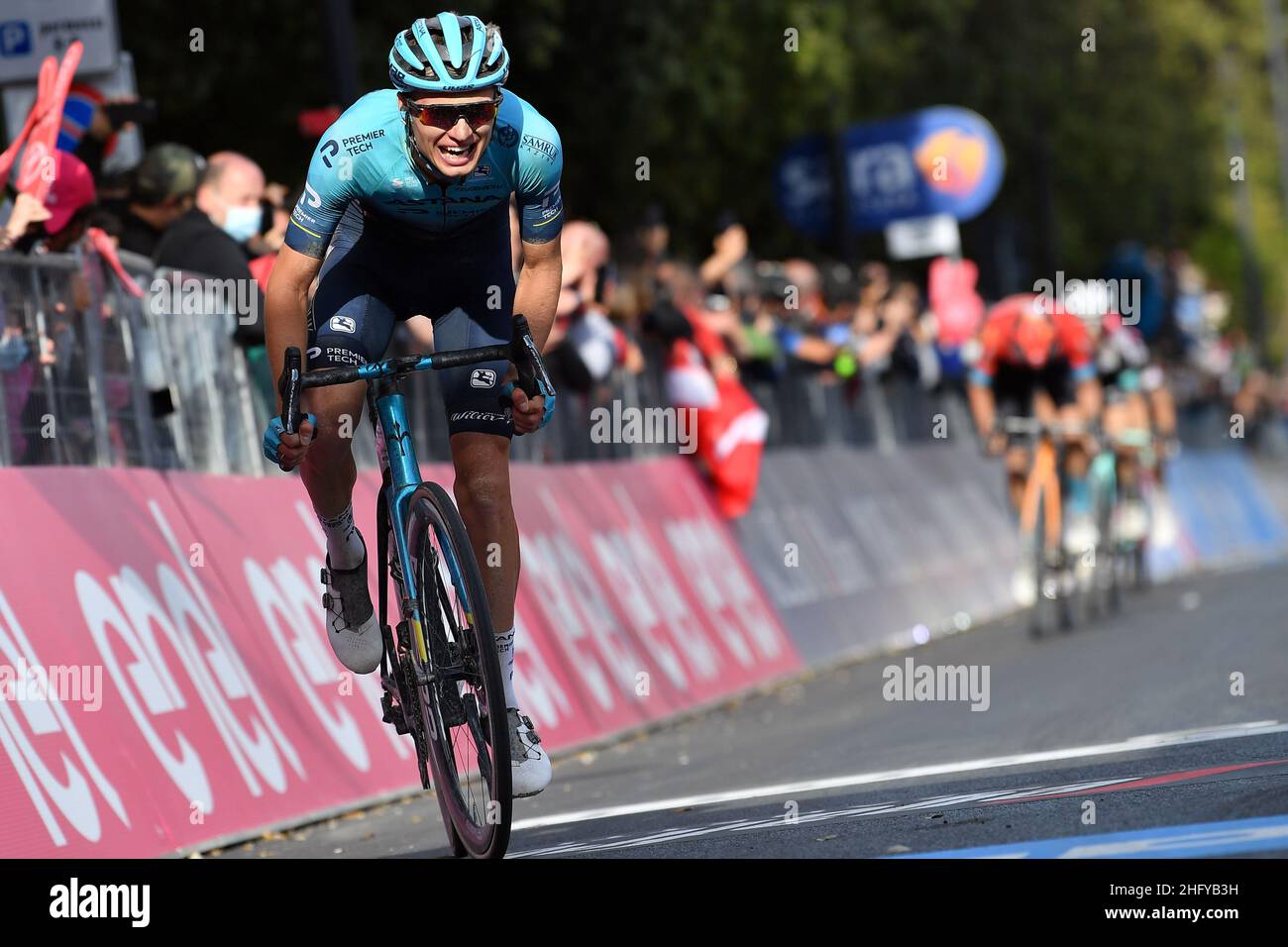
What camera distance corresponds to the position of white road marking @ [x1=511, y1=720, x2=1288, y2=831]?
333 inches

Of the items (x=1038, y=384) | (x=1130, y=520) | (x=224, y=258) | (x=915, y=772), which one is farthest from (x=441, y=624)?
(x=1130, y=520)

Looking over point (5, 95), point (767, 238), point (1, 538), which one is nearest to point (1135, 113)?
point (767, 238)

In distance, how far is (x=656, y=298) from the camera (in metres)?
Result: 15.7

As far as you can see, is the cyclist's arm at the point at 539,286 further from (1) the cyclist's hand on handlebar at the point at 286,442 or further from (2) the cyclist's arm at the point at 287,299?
(1) the cyclist's hand on handlebar at the point at 286,442

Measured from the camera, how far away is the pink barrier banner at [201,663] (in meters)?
7.59

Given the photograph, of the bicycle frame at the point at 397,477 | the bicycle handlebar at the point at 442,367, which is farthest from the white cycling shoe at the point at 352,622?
the bicycle handlebar at the point at 442,367

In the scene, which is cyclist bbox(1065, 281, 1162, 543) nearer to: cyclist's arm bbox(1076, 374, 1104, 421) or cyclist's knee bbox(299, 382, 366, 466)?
cyclist's arm bbox(1076, 374, 1104, 421)

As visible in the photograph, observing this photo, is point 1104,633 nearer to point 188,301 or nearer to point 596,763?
point 596,763

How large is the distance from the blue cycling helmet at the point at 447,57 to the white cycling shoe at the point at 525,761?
169cm

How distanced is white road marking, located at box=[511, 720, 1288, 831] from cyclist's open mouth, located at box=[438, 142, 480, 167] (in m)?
2.53

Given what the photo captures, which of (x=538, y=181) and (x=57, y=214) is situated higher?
(x=57, y=214)

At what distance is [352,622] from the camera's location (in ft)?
24.0
